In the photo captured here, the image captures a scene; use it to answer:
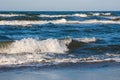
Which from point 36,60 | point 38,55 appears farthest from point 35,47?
point 36,60

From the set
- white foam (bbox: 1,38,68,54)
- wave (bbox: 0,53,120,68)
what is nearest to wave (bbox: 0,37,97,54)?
white foam (bbox: 1,38,68,54)

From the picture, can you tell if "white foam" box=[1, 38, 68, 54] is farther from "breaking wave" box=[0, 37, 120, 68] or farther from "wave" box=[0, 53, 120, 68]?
"wave" box=[0, 53, 120, 68]

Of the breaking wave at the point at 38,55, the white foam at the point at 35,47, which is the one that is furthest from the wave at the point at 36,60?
the white foam at the point at 35,47

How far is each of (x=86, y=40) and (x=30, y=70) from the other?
909cm

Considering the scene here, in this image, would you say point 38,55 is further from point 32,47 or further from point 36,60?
point 32,47

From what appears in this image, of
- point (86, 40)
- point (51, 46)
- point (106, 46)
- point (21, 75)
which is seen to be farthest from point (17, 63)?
point (86, 40)

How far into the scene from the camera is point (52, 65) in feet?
36.3

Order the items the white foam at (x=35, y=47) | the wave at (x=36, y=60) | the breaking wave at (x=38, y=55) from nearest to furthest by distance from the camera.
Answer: the wave at (x=36, y=60)
the breaking wave at (x=38, y=55)
the white foam at (x=35, y=47)

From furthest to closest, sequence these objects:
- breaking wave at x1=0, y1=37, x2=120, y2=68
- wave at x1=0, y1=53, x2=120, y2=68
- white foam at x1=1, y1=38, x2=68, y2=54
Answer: white foam at x1=1, y1=38, x2=68, y2=54 → breaking wave at x1=0, y1=37, x2=120, y2=68 → wave at x1=0, y1=53, x2=120, y2=68

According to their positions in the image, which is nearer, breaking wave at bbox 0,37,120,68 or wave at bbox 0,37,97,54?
breaking wave at bbox 0,37,120,68

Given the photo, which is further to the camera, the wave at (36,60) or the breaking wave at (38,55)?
the breaking wave at (38,55)

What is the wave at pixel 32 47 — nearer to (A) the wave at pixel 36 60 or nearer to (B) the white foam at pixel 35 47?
(B) the white foam at pixel 35 47

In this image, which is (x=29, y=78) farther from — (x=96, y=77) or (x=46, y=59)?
(x=46, y=59)

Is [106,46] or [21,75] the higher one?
[21,75]
